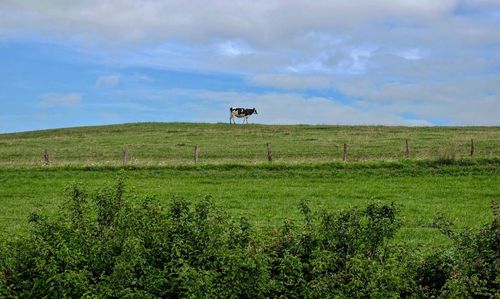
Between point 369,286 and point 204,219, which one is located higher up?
point 204,219

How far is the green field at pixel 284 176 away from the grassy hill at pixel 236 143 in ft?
0.46

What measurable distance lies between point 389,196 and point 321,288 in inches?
730

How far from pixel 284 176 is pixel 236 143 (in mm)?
22609

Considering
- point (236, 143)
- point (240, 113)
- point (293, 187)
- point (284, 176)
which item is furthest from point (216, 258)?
point (240, 113)

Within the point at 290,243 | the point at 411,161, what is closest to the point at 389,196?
the point at 411,161

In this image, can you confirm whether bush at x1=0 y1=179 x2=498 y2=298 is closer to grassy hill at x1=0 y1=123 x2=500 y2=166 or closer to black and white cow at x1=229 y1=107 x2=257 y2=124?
grassy hill at x1=0 y1=123 x2=500 y2=166

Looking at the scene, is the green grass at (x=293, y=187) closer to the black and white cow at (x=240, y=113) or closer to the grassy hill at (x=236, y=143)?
the grassy hill at (x=236, y=143)

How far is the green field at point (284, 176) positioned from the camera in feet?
74.0

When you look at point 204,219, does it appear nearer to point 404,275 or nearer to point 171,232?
point 171,232

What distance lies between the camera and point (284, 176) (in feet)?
109

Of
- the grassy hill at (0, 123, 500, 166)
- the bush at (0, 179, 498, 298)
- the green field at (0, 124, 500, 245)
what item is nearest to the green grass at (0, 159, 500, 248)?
the green field at (0, 124, 500, 245)

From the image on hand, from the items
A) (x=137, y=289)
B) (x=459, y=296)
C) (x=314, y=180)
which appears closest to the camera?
(x=459, y=296)

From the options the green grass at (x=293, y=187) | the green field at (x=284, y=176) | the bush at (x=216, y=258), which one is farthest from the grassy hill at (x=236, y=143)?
the bush at (x=216, y=258)

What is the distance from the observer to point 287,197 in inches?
1030
